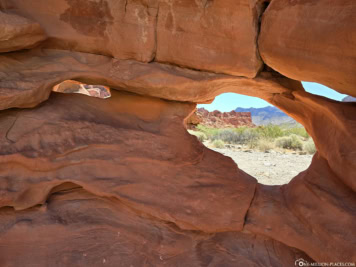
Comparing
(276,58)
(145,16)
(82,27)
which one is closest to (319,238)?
(276,58)

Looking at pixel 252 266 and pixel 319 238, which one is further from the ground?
pixel 319 238

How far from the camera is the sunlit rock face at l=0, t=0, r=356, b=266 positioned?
2.71 m

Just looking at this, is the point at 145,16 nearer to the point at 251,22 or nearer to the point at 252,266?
the point at 251,22

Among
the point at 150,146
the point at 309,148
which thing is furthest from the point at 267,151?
the point at 150,146

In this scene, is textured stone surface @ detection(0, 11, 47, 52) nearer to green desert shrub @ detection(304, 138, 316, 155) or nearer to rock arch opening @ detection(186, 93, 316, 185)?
rock arch opening @ detection(186, 93, 316, 185)

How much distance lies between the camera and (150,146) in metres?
3.15

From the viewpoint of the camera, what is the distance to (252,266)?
9.26 ft

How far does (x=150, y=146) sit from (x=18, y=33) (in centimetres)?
184

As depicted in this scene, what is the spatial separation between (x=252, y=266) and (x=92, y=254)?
5.65 feet

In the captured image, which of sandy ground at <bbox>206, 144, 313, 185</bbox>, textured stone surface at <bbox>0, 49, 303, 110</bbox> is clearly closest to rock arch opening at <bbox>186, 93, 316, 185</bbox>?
sandy ground at <bbox>206, 144, 313, 185</bbox>

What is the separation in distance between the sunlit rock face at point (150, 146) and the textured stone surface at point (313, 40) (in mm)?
24

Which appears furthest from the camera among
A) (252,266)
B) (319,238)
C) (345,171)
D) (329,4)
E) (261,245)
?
(261,245)

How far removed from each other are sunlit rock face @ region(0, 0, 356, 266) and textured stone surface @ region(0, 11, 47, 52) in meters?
0.01

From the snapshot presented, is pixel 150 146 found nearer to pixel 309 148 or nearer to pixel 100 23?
pixel 100 23
